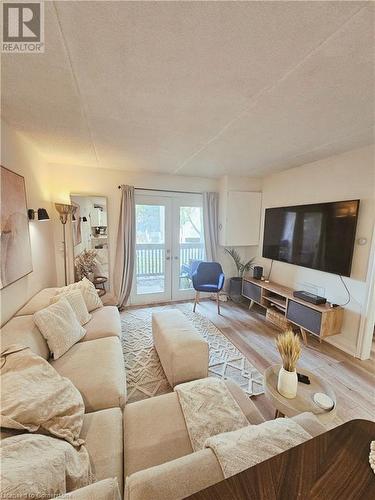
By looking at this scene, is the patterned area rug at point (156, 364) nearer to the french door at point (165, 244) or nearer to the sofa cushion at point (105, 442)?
the sofa cushion at point (105, 442)

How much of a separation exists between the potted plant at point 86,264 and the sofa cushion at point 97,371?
1784mm

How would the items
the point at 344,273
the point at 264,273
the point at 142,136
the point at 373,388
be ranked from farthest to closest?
the point at 264,273 → the point at 344,273 → the point at 142,136 → the point at 373,388

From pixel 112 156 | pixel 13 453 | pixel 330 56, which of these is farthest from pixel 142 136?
pixel 13 453

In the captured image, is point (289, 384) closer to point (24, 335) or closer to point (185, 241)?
point (24, 335)

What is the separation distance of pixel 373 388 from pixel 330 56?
2.70 m

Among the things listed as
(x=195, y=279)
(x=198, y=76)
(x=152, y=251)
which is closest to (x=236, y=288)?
(x=195, y=279)

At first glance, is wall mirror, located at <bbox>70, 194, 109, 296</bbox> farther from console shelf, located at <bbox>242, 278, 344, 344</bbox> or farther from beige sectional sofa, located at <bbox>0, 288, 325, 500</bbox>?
console shelf, located at <bbox>242, 278, 344, 344</bbox>

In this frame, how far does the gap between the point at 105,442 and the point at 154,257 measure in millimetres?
3088

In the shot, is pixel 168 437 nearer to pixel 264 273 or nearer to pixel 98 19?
pixel 98 19

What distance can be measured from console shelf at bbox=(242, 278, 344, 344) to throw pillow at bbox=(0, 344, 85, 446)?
2546 mm

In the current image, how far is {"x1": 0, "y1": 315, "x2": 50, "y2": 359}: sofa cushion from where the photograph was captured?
146cm

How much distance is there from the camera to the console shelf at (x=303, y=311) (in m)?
2.50

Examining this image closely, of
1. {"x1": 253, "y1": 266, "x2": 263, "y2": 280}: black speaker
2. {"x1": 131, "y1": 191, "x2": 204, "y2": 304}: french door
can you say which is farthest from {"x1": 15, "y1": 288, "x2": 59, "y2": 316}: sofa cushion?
{"x1": 253, "y1": 266, "x2": 263, "y2": 280}: black speaker

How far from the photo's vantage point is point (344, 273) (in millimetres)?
2504
